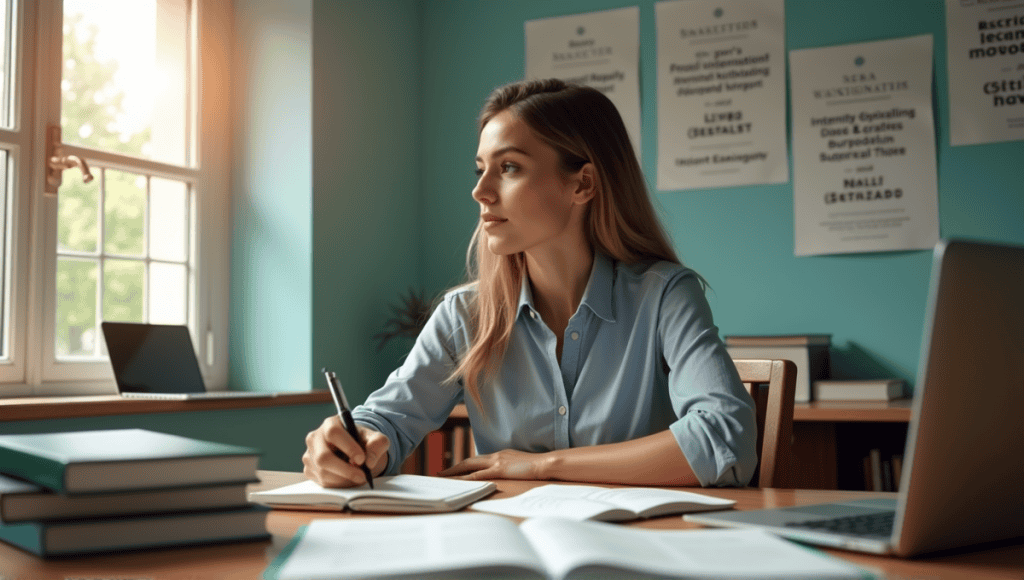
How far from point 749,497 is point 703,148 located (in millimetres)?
2161

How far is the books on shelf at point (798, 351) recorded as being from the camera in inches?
101

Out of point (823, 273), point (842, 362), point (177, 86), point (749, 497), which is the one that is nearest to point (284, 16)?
point (177, 86)

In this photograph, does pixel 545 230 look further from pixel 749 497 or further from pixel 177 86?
pixel 177 86

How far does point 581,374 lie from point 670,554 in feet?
3.09

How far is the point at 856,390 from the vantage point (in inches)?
99.1

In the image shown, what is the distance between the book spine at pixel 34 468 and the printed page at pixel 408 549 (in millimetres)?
192

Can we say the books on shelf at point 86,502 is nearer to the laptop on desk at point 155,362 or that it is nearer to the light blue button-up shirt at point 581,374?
the light blue button-up shirt at point 581,374

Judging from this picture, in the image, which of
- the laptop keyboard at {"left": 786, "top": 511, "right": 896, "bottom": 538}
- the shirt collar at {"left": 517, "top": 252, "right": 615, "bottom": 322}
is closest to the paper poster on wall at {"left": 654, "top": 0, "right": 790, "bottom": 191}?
the shirt collar at {"left": 517, "top": 252, "right": 615, "bottom": 322}

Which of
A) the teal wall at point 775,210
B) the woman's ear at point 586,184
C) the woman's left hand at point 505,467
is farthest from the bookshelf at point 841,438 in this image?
the woman's left hand at point 505,467

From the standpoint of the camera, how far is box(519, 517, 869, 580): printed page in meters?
0.54

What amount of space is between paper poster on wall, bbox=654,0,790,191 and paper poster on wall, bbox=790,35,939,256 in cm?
8

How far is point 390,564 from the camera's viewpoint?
0.57 meters

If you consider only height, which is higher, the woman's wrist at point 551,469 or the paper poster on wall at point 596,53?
the paper poster on wall at point 596,53

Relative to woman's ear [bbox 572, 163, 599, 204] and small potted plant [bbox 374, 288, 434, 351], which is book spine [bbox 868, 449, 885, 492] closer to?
woman's ear [bbox 572, 163, 599, 204]
